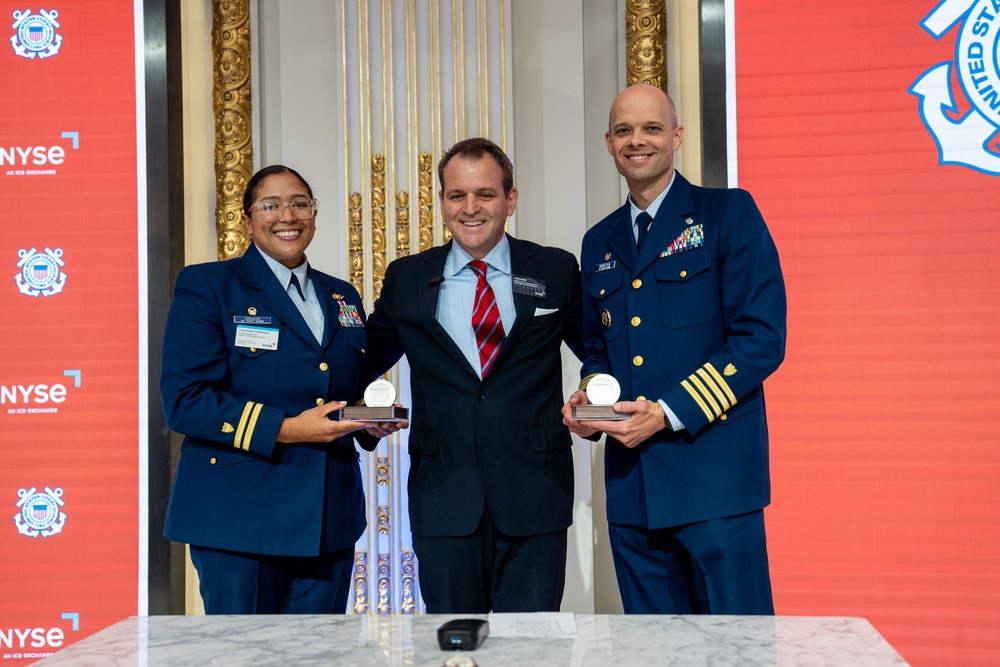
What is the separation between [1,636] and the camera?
334 cm

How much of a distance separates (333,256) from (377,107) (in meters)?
0.58

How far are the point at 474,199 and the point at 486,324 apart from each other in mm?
317

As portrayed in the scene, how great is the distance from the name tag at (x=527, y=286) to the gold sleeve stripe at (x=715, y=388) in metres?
0.50

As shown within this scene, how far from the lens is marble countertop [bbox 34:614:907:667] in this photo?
1.17 meters

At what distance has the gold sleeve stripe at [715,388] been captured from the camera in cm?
208

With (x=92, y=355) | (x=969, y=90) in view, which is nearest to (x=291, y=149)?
(x=92, y=355)

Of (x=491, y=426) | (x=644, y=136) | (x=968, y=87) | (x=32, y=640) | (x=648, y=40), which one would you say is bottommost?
(x=32, y=640)

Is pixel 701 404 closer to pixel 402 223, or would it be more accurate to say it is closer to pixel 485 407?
pixel 485 407

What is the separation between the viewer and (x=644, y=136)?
2234mm

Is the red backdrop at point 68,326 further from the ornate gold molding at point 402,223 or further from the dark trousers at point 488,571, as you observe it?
the dark trousers at point 488,571

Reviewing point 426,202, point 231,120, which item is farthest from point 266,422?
point 231,120

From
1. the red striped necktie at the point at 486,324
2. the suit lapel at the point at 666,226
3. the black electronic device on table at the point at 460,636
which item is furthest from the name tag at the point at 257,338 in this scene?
the black electronic device on table at the point at 460,636

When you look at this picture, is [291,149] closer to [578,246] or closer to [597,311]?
[578,246]

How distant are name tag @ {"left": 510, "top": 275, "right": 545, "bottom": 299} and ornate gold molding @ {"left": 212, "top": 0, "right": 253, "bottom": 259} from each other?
4.94 feet
